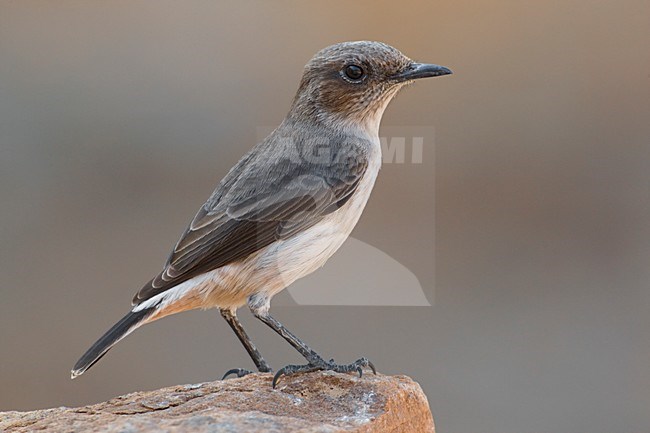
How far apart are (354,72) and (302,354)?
1622 millimetres

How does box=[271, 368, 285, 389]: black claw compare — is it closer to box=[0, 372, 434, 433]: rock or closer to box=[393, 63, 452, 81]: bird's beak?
box=[0, 372, 434, 433]: rock

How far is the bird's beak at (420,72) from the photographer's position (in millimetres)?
5109

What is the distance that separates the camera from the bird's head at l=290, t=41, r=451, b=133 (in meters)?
5.18

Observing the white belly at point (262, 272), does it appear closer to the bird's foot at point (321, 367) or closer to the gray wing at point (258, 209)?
the gray wing at point (258, 209)

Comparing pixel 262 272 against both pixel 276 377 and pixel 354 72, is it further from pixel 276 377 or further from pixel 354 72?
pixel 354 72

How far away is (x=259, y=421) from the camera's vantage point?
3.95m

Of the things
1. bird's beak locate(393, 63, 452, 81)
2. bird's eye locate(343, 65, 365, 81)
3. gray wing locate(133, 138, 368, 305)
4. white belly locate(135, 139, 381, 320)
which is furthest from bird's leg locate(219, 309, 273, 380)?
bird's beak locate(393, 63, 452, 81)

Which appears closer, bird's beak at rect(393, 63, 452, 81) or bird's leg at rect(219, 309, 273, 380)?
bird's beak at rect(393, 63, 452, 81)

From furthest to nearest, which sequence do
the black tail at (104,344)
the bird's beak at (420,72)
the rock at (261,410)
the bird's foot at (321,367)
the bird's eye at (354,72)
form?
the bird's eye at (354,72), the bird's beak at (420,72), the bird's foot at (321,367), the black tail at (104,344), the rock at (261,410)

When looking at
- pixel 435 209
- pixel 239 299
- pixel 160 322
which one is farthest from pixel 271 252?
pixel 160 322

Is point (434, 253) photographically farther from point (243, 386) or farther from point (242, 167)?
point (243, 386)

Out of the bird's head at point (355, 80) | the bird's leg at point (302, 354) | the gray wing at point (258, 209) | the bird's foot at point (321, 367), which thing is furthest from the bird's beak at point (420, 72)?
the bird's foot at point (321, 367)

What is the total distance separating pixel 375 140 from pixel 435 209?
2533 millimetres

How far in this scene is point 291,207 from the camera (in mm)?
5051
